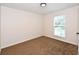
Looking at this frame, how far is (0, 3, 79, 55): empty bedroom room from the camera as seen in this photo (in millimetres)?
2412

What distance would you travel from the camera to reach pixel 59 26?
8.38ft

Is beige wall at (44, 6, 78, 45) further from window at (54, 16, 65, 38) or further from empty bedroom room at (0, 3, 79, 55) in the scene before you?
window at (54, 16, 65, 38)

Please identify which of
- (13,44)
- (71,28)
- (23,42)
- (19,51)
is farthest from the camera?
(23,42)

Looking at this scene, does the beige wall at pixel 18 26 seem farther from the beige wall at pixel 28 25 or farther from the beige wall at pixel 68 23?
the beige wall at pixel 68 23

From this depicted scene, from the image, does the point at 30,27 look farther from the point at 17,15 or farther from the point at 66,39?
the point at 66,39

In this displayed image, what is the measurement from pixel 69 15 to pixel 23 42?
1.77m

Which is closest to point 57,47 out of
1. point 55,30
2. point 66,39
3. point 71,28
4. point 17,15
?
point 66,39

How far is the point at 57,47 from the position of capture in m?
2.64

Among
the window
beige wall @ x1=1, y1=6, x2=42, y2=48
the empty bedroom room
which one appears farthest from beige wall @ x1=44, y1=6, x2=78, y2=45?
beige wall @ x1=1, y1=6, x2=42, y2=48

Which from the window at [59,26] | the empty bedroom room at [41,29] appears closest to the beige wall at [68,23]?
the empty bedroom room at [41,29]

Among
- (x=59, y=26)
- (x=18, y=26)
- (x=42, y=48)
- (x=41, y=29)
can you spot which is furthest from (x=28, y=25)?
(x=59, y=26)

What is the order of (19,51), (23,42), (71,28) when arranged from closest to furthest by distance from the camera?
(19,51)
(71,28)
(23,42)

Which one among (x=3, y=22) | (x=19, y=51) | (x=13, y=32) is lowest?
(x=19, y=51)

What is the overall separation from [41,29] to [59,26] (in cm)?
58
